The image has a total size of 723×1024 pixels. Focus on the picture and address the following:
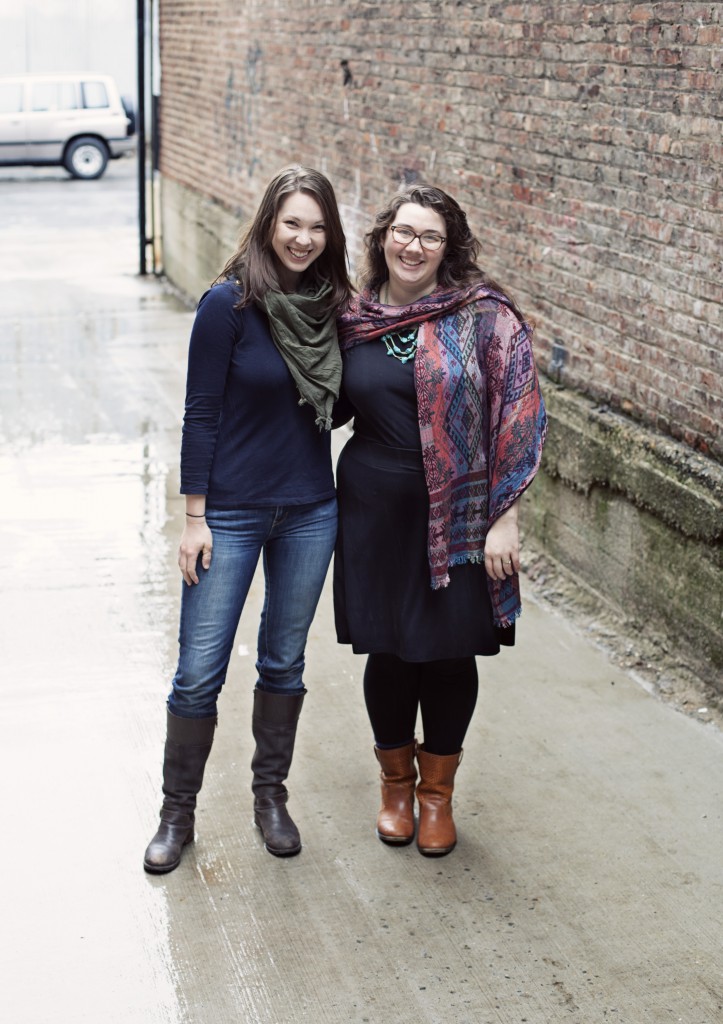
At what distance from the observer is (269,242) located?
336 centimetres

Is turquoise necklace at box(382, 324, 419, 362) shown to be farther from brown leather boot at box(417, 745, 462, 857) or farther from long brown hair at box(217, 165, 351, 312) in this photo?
brown leather boot at box(417, 745, 462, 857)

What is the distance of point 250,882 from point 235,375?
53.5 inches

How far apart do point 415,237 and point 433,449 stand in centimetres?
53

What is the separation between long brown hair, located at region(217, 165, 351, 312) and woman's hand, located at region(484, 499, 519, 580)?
70cm

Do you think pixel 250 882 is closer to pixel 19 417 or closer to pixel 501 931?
pixel 501 931

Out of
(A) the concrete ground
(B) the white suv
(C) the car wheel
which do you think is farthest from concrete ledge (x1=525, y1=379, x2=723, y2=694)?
(B) the white suv

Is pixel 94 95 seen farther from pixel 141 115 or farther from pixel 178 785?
pixel 178 785

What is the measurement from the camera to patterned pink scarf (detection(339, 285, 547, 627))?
333cm

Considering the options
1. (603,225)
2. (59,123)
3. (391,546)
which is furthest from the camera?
(59,123)

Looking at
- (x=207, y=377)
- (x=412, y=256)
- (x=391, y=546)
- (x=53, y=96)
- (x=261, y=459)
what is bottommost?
(x=53, y=96)

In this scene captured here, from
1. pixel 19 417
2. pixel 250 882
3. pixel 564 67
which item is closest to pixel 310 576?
pixel 250 882

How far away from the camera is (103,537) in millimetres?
6266

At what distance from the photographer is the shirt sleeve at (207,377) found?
3285 millimetres

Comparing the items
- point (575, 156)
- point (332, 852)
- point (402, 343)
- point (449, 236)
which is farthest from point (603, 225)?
point (332, 852)
